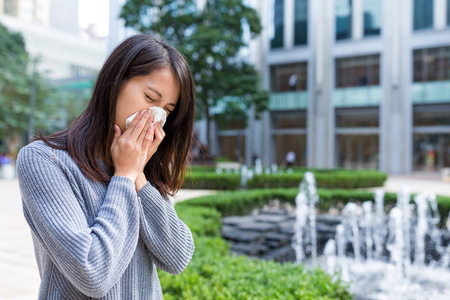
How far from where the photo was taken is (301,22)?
76.5 feet

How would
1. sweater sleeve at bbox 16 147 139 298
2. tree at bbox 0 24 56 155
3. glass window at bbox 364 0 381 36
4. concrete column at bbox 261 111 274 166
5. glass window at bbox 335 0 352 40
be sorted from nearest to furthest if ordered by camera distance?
1. sweater sleeve at bbox 16 147 139 298
2. tree at bbox 0 24 56 155
3. glass window at bbox 364 0 381 36
4. glass window at bbox 335 0 352 40
5. concrete column at bbox 261 111 274 166

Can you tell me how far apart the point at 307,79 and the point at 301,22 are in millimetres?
3405

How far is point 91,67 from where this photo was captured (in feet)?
192

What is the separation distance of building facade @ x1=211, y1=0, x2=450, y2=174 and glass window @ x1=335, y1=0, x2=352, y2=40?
5 centimetres

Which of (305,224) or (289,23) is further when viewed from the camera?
(289,23)

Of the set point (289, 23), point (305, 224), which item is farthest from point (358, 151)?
point (305, 224)

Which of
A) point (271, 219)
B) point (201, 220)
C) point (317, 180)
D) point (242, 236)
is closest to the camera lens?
point (201, 220)

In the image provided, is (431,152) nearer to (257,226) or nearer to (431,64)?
(431,64)

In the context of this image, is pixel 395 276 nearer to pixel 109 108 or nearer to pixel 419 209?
pixel 419 209

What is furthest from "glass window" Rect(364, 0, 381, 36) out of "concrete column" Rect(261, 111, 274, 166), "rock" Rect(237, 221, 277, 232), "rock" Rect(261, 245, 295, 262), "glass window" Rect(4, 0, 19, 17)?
"glass window" Rect(4, 0, 19, 17)

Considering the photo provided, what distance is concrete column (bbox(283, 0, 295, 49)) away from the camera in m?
23.4

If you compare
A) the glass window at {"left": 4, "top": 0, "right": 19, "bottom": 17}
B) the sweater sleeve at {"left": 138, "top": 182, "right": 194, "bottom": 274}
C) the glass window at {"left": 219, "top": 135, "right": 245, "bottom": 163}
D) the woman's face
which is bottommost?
the sweater sleeve at {"left": 138, "top": 182, "right": 194, "bottom": 274}

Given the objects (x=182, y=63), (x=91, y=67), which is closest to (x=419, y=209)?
(x=182, y=63)

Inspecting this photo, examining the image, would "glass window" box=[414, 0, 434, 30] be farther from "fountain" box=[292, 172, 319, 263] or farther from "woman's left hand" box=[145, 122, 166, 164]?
"woman's left hand" box=[145, 122, 166, 164]
